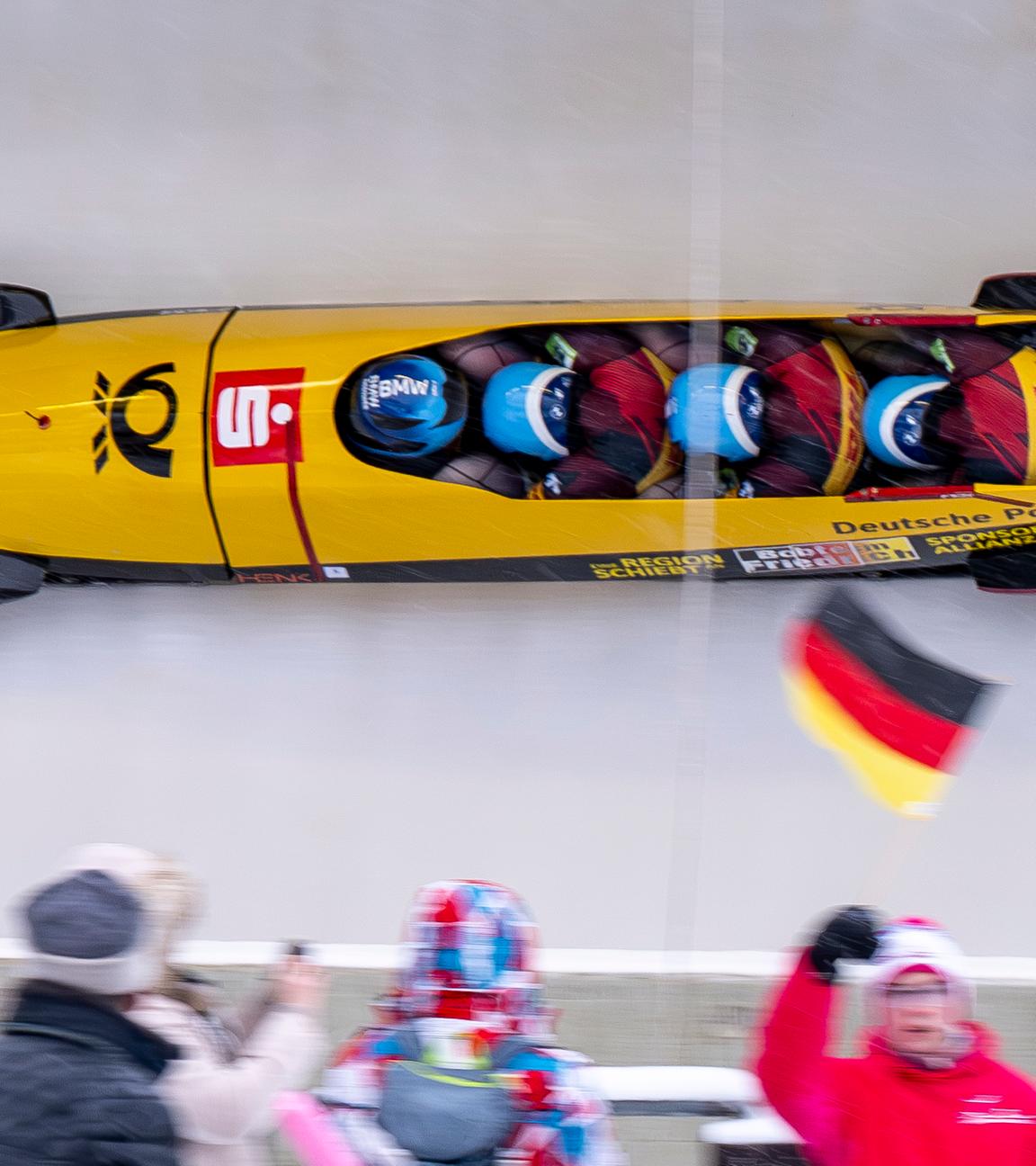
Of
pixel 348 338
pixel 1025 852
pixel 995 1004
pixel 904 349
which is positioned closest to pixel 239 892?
pixel 348 338

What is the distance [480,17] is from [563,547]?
5.70ft

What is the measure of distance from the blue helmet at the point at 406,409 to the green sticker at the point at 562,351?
0.90 feet

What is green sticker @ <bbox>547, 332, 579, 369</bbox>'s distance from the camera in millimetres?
3213

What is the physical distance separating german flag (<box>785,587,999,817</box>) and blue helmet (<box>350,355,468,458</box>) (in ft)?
3.89

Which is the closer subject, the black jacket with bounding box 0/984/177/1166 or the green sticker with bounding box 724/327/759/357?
the black jacket with bounding box 0/984/177/1166

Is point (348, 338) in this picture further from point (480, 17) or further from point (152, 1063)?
point (152, 1063)

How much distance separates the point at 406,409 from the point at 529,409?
12.0 inches

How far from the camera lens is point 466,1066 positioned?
4.41 feet

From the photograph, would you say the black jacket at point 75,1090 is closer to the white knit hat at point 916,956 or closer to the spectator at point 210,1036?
the spectator at point 210,1036

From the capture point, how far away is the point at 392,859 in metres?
3.14

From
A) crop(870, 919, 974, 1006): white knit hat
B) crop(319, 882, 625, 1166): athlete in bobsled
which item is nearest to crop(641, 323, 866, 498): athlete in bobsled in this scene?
crop(870, 919, 974, 1006): white knit hat

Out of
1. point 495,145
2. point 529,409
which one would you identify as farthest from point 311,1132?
point 495,145

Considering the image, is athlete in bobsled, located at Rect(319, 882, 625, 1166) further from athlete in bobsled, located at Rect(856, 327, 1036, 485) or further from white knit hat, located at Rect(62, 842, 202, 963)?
athlete in bobsled, located at Rect(856, 327, 1036, 485)

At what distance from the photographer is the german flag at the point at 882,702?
2072mm
